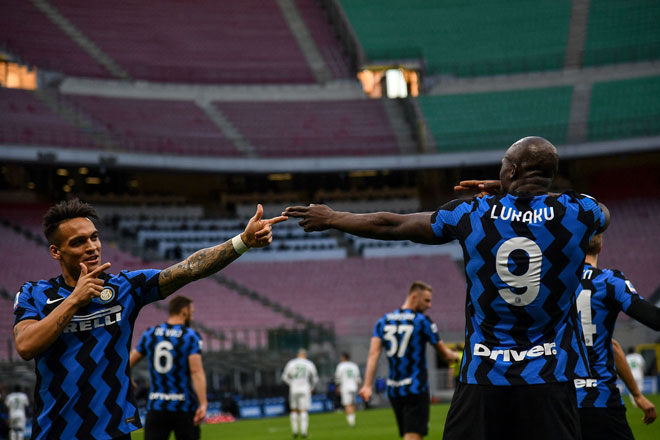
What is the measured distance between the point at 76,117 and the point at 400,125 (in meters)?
15.8

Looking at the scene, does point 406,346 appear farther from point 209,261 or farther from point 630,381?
point 209,261

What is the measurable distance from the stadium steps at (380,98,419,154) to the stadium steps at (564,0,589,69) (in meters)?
8.65

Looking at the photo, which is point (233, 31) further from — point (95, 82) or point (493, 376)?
point (493, 376)

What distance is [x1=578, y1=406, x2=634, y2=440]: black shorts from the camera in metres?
6.03

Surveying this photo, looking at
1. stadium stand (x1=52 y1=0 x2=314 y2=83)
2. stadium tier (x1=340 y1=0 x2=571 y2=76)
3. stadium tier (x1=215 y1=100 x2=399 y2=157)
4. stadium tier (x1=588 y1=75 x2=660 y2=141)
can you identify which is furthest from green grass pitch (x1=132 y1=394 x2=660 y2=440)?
stadium tier (x1=340 y1=0 x2=571 y2=76)

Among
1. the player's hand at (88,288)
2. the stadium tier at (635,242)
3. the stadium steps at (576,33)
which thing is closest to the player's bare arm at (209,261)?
the player's hand at (88,288)

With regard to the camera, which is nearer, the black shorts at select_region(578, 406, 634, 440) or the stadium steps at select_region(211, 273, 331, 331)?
the black shorts at select_region(578, 406, 634, 440)

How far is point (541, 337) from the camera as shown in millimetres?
4414

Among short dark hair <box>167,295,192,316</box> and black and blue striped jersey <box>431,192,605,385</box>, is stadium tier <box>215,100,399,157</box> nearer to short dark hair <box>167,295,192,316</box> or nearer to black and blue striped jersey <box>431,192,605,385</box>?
short dark hair <box>167,295,192,316</box>

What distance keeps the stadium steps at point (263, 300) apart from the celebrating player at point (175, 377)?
→ 2229 centimetres

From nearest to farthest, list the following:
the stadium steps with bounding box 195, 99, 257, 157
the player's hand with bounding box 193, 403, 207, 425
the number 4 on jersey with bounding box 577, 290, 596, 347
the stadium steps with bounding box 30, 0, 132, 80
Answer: the number 4 on jersey with bounding box 577, 290, 596, 347 < the player's hand with bounding box 193, 403, 207, 425 < the stadium steps with bounding box 195, 99, 257, 157 < the stadium steps with bounding box 30, 0, 132, 80

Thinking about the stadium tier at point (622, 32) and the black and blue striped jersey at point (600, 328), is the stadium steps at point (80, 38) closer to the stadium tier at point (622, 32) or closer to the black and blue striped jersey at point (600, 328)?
the stadium tier at point (622, 32)

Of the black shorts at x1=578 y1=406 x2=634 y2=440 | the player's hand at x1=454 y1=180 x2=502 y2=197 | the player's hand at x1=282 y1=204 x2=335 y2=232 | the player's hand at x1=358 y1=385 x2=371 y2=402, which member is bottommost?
the black shorts at x1=578 y1=406 x2=634 y2=440

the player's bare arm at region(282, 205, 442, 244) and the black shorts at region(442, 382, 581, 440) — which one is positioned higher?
the player's bare arm at region(282, 205, 442, 244)
